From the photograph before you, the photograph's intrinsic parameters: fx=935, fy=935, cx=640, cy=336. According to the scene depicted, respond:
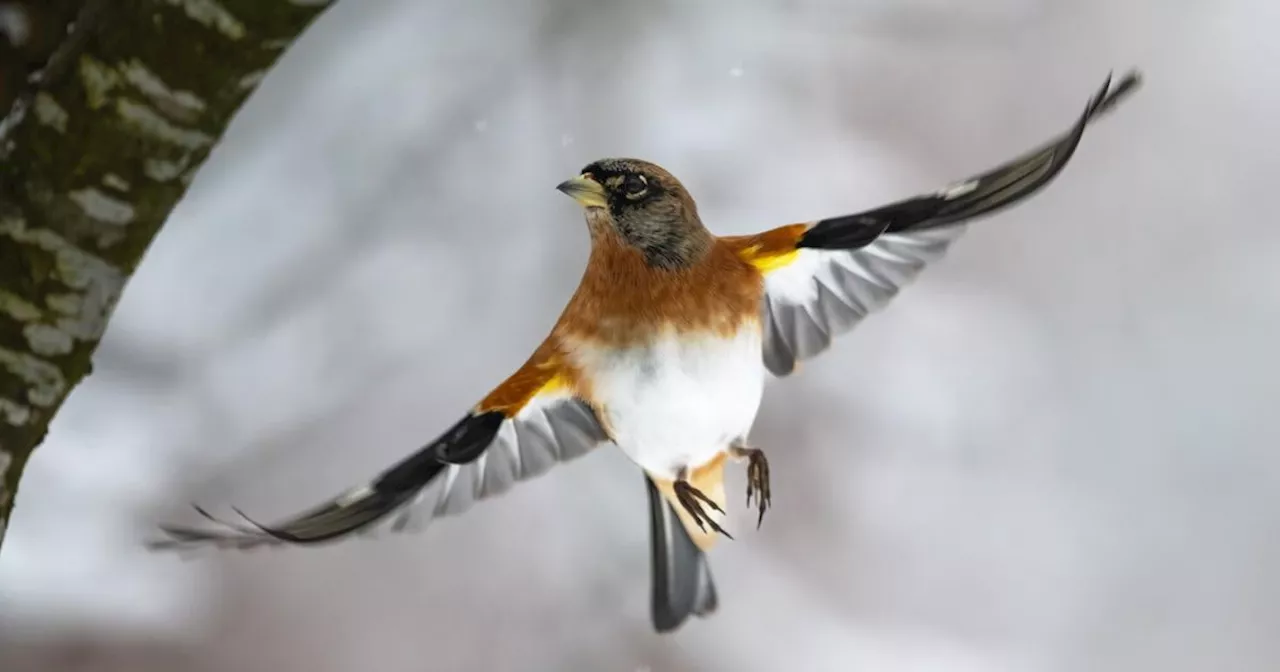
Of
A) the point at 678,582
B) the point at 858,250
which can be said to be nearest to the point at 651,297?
the point at 858,250

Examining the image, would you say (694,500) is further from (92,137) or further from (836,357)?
(92,137)

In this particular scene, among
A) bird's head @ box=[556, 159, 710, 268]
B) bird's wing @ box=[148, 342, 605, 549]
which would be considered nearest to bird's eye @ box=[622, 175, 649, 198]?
bird's head @ box=[556, 159, 710, 268]

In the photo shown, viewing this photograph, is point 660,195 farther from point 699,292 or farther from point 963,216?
point 963,216

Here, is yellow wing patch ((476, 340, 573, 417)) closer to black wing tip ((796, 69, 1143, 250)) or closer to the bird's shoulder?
the bird's shoulder

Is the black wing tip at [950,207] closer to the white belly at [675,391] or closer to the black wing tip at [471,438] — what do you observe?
the white belly at [675,391]

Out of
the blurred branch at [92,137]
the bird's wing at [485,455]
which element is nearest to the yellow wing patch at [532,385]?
the bird's wing at [485,455]

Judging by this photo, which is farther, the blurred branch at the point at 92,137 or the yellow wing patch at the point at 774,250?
the yellow wing patch at the point at 774,250

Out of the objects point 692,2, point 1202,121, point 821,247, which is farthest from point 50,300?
point 1202,121
